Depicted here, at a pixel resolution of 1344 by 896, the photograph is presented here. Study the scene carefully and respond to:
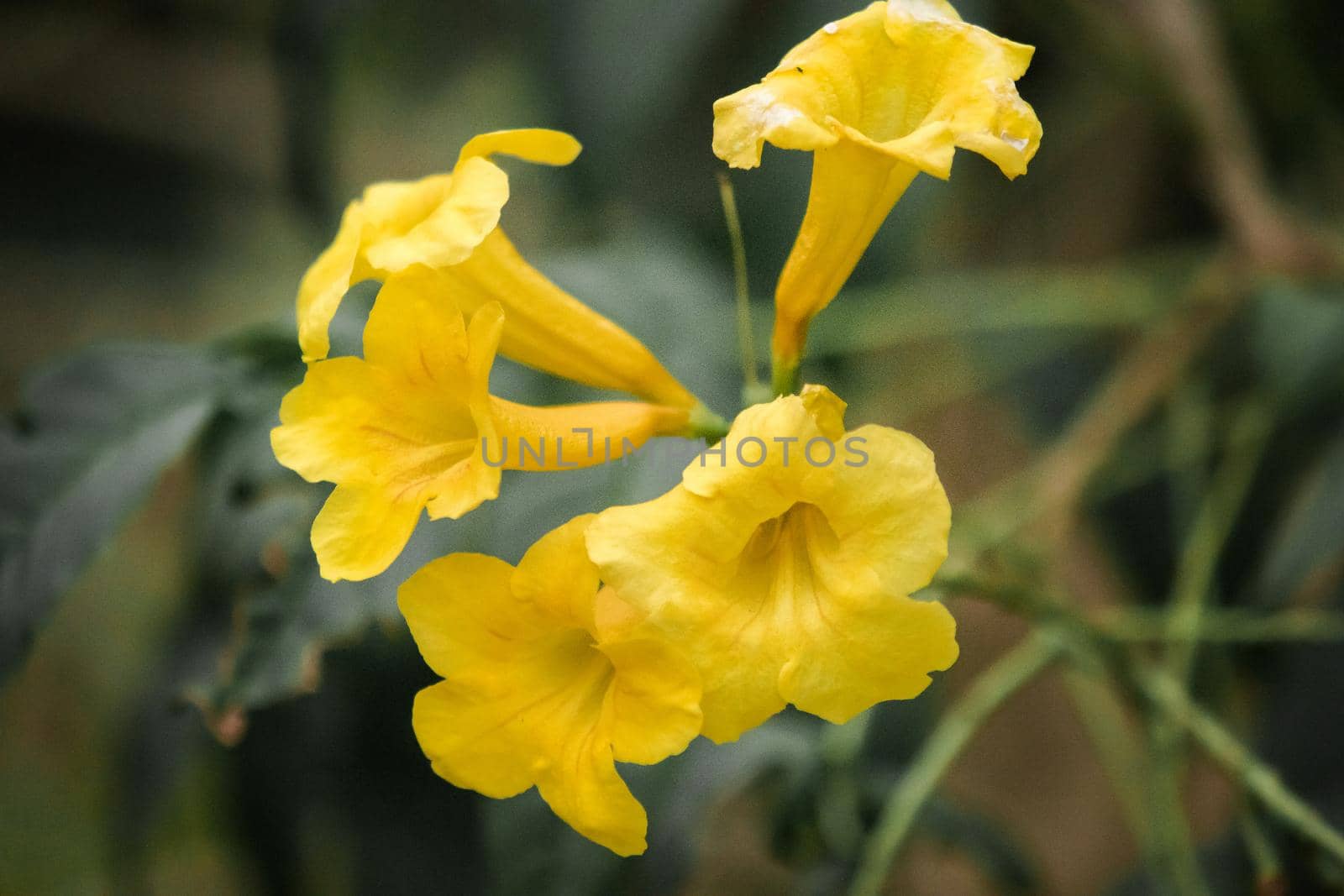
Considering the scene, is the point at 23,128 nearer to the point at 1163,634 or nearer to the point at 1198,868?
the point at 1163,634

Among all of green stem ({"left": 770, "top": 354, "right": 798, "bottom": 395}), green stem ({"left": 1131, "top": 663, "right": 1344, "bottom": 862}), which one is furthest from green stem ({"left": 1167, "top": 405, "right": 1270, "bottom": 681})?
green stem ({"left": 770, "top": 354, "right": 798, "bottom": 395})

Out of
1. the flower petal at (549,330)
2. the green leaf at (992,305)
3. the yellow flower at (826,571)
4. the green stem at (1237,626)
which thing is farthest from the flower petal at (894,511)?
the green leaf at (992,305)

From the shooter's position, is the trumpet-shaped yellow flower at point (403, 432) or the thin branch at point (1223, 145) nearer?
the trumpet-shaped yellow flower at point (403, 432)

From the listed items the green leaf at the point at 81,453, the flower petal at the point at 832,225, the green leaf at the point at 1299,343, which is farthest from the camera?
the green leaf at the point at 1299,343

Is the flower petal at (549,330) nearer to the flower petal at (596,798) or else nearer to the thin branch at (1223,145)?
the flower petal at (596,798)

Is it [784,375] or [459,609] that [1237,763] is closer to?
[784,375]

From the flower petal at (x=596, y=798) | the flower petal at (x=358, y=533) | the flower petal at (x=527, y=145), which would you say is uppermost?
the flower petal at (x=527, y=145)

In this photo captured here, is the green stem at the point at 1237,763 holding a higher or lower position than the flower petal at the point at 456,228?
lower
